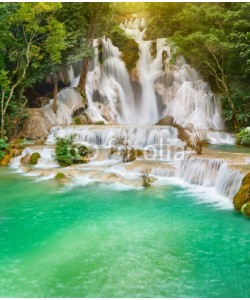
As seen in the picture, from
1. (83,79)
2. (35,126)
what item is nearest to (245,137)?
(35,126)

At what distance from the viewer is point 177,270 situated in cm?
565

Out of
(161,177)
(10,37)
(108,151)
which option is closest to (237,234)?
(161,177)

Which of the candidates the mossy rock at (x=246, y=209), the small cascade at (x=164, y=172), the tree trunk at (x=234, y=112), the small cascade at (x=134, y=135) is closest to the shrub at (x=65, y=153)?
the small cascade at (x=134, y=135)

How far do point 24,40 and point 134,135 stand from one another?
8.99m

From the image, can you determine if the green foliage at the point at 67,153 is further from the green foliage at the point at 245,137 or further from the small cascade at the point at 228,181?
the green foliage at the point at 245,137

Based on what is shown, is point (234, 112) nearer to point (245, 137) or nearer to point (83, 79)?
point (245, 137)

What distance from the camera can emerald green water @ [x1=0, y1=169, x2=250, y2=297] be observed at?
5219mm

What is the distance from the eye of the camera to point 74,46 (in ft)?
72.3

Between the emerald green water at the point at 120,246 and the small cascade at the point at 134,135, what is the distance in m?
7.93

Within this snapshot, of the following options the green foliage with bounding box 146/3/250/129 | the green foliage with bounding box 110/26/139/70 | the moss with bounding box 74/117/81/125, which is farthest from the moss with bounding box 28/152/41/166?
the green foliage with bounding box 110/26/139/70

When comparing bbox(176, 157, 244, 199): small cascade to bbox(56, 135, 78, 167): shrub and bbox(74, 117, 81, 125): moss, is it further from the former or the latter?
bbox(74, 117, 81, 125): moss

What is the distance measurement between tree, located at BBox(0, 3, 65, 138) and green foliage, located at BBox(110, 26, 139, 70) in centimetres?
868

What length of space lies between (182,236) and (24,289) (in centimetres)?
352

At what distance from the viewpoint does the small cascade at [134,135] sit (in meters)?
18.5
